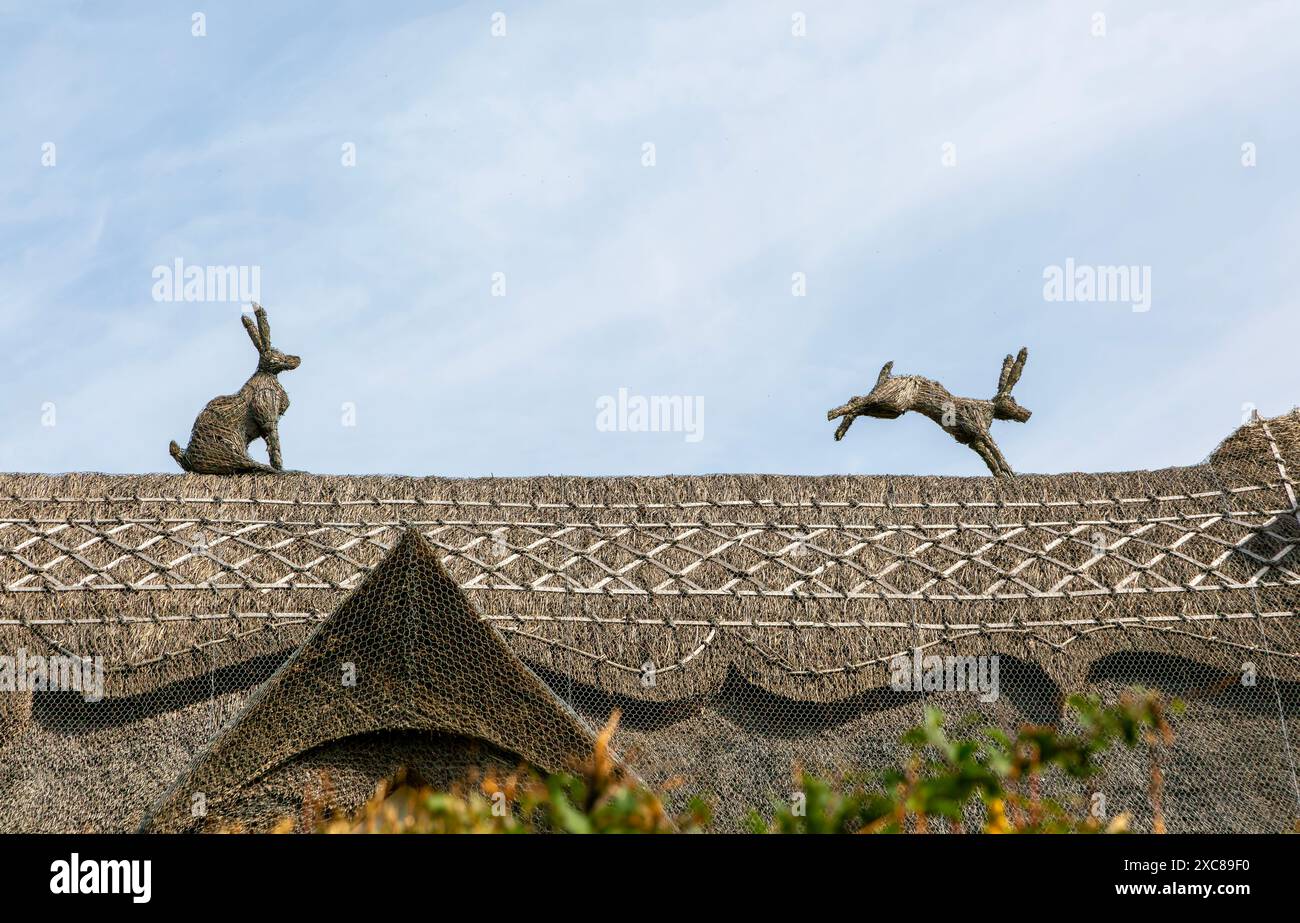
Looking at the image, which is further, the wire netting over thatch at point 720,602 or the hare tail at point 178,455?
the hare tail at point 178,455

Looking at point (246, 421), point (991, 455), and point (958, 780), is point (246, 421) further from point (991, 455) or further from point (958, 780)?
point (958, 780)

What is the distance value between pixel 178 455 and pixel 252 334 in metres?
1.04

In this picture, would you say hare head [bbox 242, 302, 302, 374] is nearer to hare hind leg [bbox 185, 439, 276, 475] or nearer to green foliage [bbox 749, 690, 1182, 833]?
hare hind leg [bbox 185, 439, 276, 475]

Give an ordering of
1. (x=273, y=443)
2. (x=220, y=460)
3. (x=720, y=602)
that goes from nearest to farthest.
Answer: (x=720, y=602) < (x=220, y=460) < (x=273, y=443)

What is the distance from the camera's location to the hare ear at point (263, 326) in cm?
888

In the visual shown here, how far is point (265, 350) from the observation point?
8859 mm

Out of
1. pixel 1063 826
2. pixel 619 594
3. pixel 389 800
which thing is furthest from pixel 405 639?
pixel 1063 826

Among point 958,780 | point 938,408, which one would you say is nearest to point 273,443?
point 938,408

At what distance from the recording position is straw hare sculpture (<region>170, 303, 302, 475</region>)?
8.08 metres

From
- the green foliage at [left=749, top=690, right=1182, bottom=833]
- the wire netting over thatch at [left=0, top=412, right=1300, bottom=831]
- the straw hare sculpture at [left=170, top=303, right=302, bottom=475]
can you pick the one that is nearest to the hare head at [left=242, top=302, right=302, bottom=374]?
the straw hare sculpture at [left=170, top=303, right=302, bottom=475]

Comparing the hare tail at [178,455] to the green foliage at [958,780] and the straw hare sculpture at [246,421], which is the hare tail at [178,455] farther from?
the green foliage at [958,780]

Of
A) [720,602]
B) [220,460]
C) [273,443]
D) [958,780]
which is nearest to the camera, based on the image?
[958,780]

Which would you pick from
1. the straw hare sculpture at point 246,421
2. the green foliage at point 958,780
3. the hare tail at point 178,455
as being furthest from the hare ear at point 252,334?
the green foliage at point 958,780

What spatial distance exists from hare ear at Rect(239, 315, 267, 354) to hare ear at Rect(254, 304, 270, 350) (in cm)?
3
